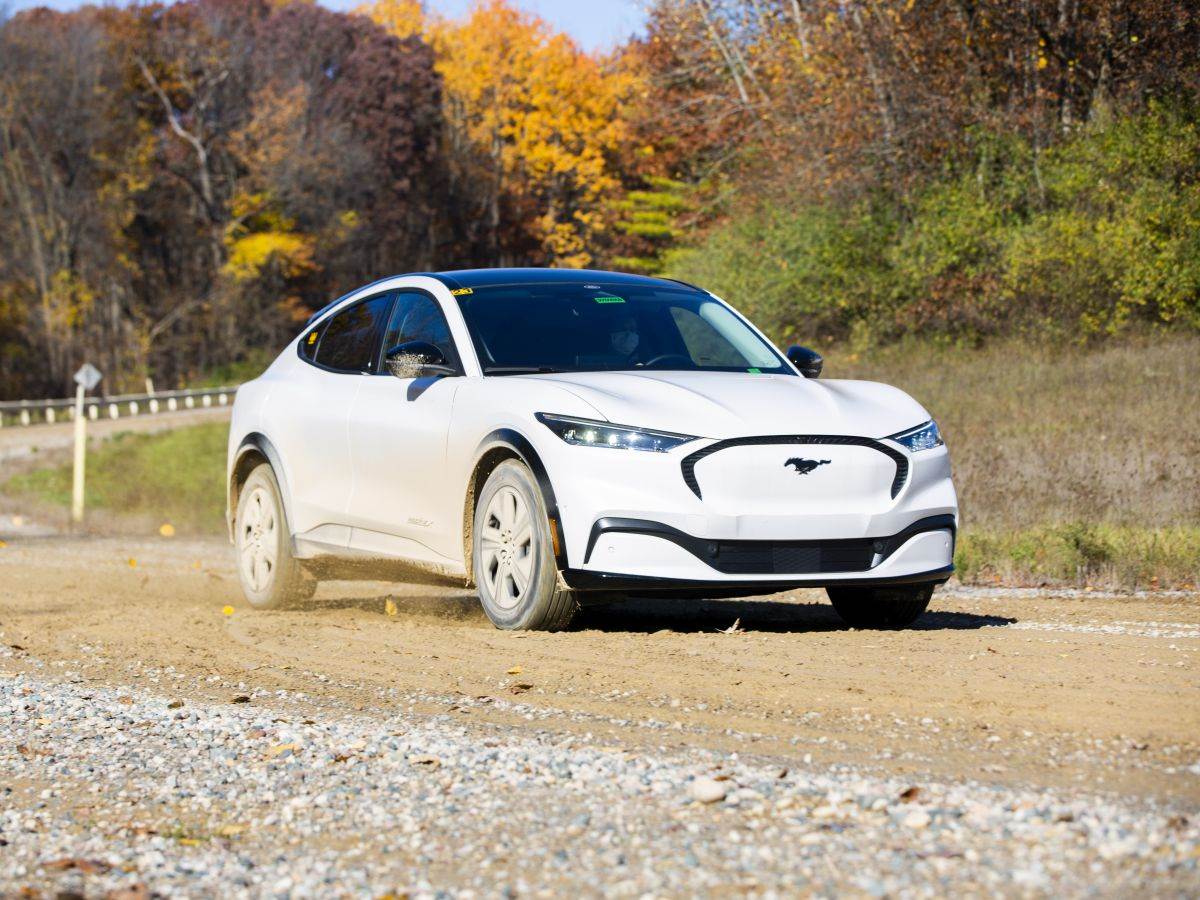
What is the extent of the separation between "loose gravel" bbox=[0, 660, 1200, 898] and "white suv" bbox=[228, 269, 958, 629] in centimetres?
190

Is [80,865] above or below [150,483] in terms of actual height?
above

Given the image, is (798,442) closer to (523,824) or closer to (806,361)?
(806,361)

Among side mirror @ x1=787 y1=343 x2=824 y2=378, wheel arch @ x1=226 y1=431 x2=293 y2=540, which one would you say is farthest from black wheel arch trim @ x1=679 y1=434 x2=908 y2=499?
wheel arch @ x1=226 y1=431 x2=293 y2=540

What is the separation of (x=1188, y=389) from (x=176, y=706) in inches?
624

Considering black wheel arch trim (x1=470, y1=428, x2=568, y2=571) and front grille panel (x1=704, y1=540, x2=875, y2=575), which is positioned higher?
black wheel arch trim (x1=470, y1=428, x2=568, y2=571)

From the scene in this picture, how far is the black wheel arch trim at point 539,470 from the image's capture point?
7.36 meters

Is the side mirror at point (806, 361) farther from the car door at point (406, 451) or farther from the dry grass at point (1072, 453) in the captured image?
the dry grass at point (1072, 453)

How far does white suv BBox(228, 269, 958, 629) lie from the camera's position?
7273 millimetres

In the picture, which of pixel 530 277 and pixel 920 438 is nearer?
pixel 920 438

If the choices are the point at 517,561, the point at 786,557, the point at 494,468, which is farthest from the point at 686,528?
the point at 494,468

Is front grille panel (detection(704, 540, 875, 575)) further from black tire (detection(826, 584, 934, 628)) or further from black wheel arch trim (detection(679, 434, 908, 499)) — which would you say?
black tire (detection(826, 584, 934, 628))

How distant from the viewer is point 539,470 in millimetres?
7473

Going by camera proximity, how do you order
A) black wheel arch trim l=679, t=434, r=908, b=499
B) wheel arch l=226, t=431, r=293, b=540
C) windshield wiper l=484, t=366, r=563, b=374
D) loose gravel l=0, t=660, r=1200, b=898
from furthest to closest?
wheel arch l=226, t=431, r=293, b=540 < windshield wiper l=484, t=366, r=563, b=374 < black wheel arch trim l=679, t=434, r=908, b=499 < loose gravel l=0, t=660, r=1200, b=898

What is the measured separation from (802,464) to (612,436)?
2.73 ft
